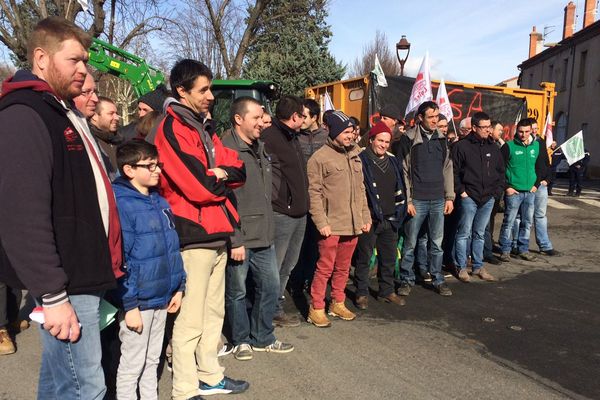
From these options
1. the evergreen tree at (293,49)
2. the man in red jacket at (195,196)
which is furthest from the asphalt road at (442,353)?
the evergreen tree at (293,49)

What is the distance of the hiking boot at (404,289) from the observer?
5.23 meters

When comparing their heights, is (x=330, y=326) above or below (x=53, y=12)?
below

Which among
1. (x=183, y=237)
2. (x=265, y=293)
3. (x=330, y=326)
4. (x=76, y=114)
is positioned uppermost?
(x=76, y=114)

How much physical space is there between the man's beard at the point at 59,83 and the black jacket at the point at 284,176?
85.9 inches

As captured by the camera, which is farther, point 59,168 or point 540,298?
point 540,298

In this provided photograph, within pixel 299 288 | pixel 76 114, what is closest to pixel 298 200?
pixel 299 288

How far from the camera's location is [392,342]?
400 cm

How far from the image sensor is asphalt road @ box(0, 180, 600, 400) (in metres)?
3.21

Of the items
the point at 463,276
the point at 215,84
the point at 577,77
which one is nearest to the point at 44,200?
the point at 463,276

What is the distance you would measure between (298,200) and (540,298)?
328 centimetres

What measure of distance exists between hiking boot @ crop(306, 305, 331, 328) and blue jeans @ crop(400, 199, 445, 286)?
144 centimetres

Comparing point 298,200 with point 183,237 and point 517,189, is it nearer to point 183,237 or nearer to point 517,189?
point 183,237

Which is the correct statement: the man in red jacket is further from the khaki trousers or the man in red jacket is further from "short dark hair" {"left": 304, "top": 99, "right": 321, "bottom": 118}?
"short dark hair" {"left": 304, "top": 99, "right": 321, "bottom": 118}

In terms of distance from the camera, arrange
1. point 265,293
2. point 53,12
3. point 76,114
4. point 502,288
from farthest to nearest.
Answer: point 53,12 < point 502,288 < point 265,293 < point 76,114
